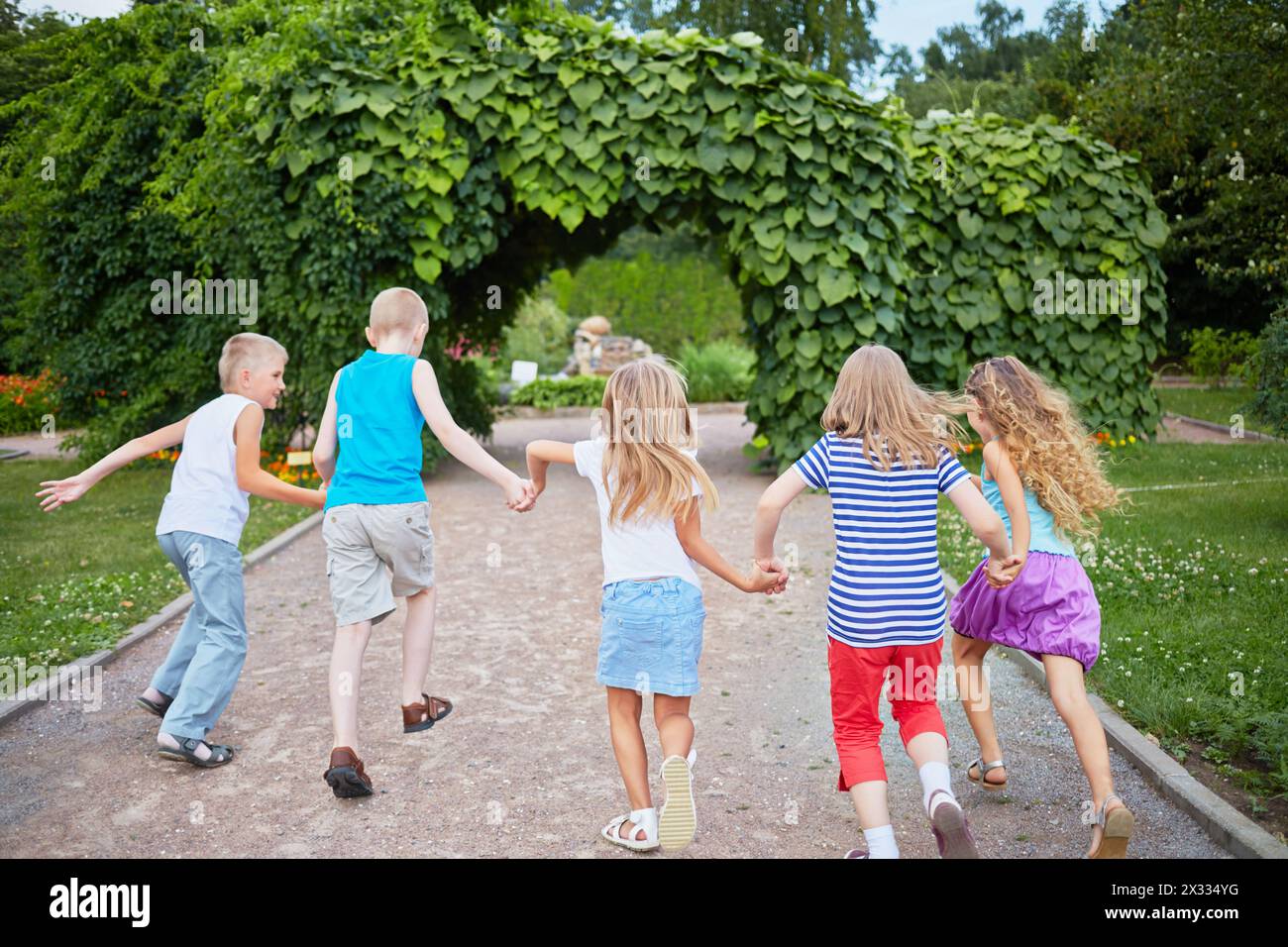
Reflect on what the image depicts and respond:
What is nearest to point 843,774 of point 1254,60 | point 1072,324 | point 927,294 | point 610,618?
point 610,618

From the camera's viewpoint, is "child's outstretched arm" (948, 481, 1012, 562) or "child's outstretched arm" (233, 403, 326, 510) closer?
"child's outstretched arm" (948, 481, 1012, 562)

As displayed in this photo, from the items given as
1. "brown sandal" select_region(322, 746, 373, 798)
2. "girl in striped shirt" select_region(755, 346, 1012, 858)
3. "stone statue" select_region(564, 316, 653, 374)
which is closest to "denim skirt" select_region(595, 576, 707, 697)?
"girl in striped shirt" select_region(755, 346, 1012, 858)

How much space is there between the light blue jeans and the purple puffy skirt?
2.88m

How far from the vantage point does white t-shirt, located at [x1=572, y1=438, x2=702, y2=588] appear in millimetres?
3562

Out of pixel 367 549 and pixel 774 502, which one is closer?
pixel 774 502

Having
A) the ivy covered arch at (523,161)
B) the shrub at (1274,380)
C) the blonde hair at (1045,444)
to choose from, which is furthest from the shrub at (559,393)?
the blonde hair at (1045,444)

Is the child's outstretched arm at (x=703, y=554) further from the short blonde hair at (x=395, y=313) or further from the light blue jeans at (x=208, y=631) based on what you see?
the light blue jeans at (x=208, y=631)

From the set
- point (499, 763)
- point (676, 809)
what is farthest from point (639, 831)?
point (499, 763)

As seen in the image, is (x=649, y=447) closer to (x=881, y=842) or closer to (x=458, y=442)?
(x=458, y=442)

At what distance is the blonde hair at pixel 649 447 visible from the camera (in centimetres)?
353

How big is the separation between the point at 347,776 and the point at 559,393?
718 inches

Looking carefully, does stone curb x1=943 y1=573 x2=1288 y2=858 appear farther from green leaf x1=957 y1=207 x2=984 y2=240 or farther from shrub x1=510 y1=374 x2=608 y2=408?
shrub x1=510 y1=374 x2=608 y2=408

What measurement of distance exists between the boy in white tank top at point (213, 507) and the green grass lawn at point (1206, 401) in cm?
1402

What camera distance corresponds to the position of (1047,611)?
3789 millimetres
